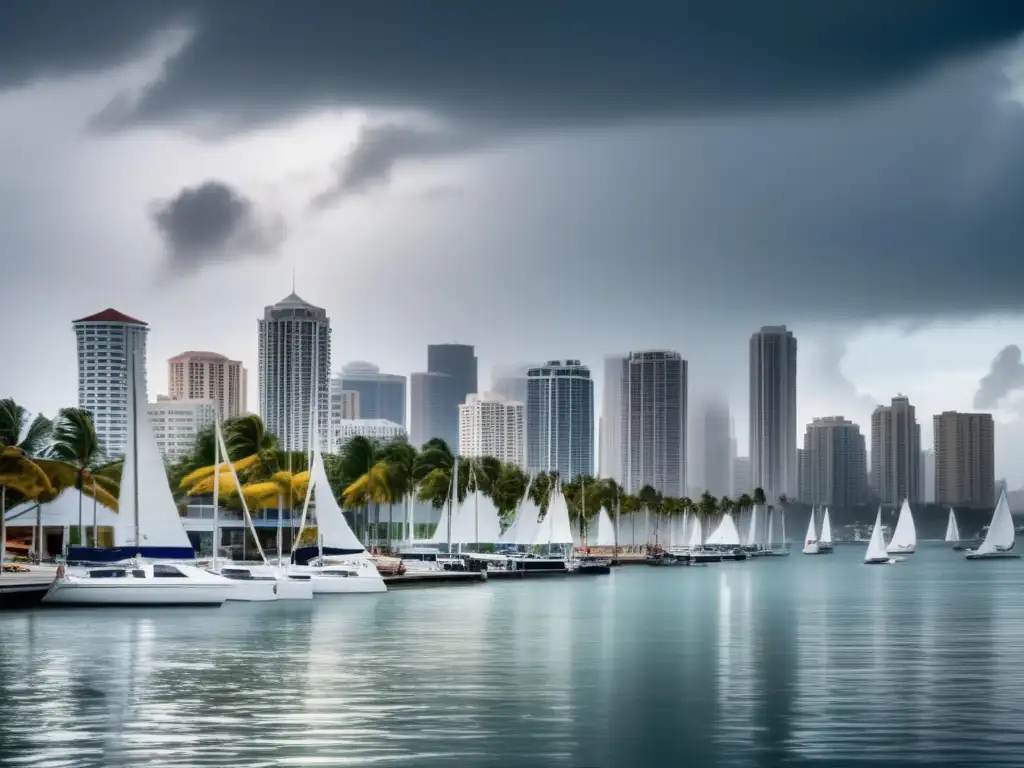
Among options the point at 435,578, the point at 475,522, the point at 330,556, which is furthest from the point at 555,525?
the point at 330,556

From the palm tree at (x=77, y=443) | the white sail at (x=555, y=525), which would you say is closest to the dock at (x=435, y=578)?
the palm tree at (x=77, y=443)

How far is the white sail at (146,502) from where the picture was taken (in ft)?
291

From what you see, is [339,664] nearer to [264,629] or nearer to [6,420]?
[264,629]

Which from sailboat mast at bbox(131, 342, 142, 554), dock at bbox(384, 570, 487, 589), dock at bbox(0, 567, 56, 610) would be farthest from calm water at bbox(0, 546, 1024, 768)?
dock at bbox(384, 570, 487, 589)

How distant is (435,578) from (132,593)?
49.6 metres

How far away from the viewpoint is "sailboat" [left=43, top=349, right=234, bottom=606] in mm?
85812

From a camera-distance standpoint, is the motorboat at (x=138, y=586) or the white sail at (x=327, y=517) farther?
the white sail at (x=327, y=517)

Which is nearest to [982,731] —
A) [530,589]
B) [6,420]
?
[530,589]

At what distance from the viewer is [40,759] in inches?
1320

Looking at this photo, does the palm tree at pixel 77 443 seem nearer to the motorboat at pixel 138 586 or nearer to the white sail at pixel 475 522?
the white sail at pixel 475 522

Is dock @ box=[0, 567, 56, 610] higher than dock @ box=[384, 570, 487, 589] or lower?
higher

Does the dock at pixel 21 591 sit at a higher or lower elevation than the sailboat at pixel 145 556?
lower

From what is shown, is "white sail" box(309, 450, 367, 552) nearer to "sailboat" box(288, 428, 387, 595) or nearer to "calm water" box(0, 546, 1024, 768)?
"sailboat" box(288, 428, 387, 595)

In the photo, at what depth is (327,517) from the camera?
11519 cm
